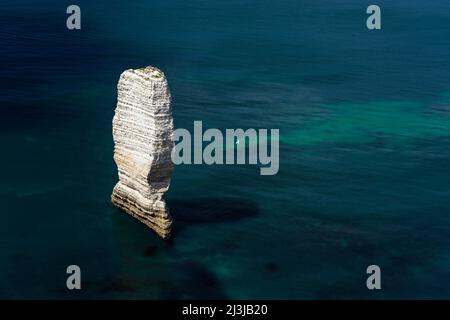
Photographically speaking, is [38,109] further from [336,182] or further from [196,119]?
[336,182]

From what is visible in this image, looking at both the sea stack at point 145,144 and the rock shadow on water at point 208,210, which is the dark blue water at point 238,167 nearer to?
the rock shadow on water at point 208,210

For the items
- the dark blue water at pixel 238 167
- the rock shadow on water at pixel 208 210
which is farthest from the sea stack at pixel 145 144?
the rock shadow on water at pixel 208 210

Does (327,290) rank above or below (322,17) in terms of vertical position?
below

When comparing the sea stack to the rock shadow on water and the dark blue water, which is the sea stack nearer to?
the dark blue water

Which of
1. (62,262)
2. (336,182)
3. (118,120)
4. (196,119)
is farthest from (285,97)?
(62,262)

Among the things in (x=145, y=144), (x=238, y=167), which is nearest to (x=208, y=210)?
(x=238, y=167)

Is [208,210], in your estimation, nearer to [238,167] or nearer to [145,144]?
[238,167]

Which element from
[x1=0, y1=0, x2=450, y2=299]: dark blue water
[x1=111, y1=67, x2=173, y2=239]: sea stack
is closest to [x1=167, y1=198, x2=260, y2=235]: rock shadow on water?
[x1=0, y1=0, x2=450, y2=299]: dark blue water
